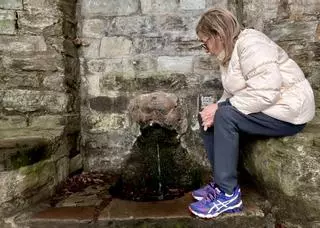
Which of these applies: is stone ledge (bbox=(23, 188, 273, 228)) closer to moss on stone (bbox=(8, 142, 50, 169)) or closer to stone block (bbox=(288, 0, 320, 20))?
moss on stone (bbox=(8, 142, 50, 169))

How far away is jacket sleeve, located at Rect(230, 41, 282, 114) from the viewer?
5.92 ft

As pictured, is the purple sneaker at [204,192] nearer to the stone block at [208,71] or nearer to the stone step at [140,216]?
the stone step at [140,216]

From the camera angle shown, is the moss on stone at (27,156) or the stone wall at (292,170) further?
the moss on stone at (27,156)

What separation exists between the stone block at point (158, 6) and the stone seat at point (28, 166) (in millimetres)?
1320

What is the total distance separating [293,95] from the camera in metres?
1.87

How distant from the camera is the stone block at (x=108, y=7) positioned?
3.12m

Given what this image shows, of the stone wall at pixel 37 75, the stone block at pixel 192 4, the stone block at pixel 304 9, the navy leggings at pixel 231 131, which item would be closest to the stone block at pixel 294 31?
the stone block at pixel 304 9

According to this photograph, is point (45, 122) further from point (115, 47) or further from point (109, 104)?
point (115, 47)

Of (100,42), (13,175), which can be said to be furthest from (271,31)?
(13,175)

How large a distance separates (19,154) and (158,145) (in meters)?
1.22

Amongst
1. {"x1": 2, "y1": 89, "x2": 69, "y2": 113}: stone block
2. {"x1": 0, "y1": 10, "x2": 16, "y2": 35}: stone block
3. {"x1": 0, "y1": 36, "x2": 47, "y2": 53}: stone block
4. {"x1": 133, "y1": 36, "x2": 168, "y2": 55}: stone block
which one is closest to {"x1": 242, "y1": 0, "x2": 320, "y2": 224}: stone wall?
{"x1": 133, "y1": 36, "x2": 168, "y2": 55}: stone block

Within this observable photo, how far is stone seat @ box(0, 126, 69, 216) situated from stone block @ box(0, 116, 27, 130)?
0.19ft

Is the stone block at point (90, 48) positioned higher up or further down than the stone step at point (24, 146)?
higher up

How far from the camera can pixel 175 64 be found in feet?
10.1
